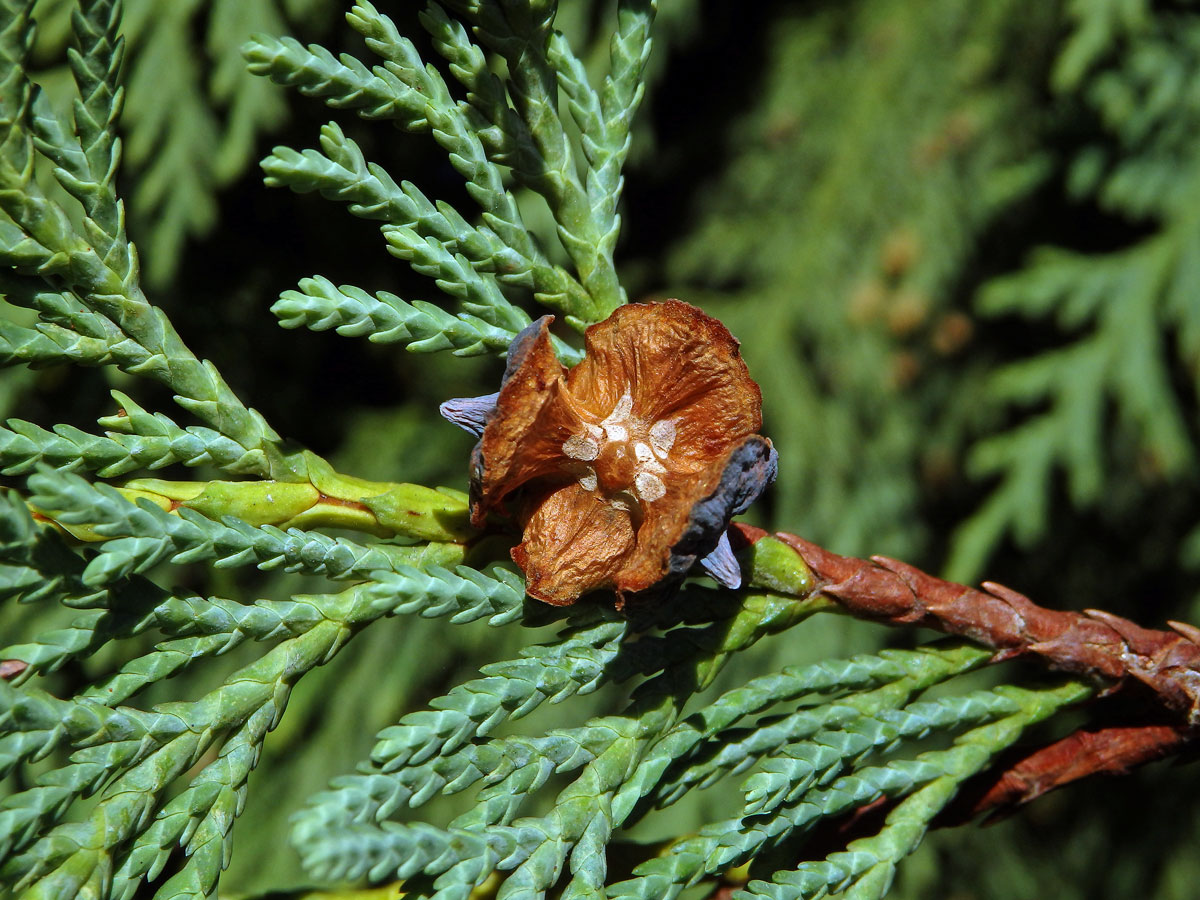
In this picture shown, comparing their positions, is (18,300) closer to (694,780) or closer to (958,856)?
(694,780)

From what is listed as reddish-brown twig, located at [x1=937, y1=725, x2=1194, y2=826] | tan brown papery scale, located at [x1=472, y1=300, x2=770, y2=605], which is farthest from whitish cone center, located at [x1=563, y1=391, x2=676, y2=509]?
reddish-brown twig, located at [x1=937, y1=725, x2=1194, y2=826]

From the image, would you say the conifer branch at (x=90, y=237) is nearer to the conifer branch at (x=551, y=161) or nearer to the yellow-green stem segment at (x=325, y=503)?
the yellow-green stem segment at (x=325, y=503)

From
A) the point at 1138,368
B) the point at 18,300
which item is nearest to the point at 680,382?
the point at 18,300

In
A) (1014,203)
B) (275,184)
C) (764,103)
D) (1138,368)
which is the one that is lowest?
(275,184)

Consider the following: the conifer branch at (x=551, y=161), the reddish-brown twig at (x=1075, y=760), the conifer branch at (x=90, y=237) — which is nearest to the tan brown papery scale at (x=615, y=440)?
the conifer branch at (x=551, y=161)

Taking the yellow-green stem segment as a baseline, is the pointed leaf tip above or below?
above

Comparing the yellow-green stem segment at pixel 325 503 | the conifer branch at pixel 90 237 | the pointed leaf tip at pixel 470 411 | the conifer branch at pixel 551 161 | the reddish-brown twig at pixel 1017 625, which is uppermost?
the conifer branch at pixel 551 161

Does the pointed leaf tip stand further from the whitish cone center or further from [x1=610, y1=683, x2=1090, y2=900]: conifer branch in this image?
[x1=610, y1=683, x2=1090, y2=900]: conifer branch

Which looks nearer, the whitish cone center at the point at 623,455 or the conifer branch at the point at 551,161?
the whitish cone center at the point at 623,455

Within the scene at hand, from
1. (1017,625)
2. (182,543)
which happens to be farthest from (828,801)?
(182,543)
